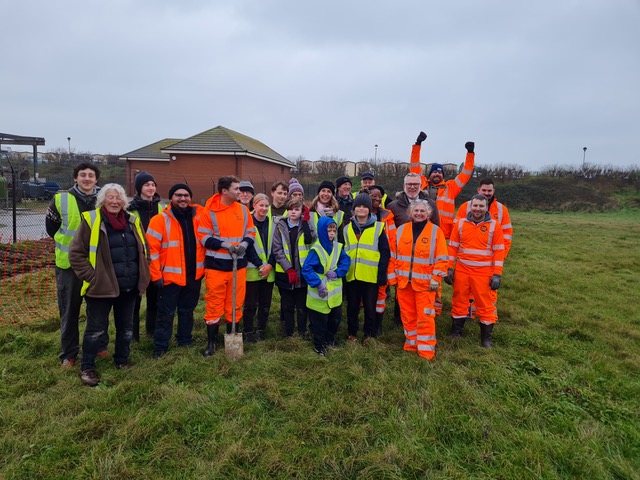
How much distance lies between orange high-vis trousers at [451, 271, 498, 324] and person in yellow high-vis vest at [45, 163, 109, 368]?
4165mm

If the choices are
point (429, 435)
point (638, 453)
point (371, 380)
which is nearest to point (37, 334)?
point (371, 380)

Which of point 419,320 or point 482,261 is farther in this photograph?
point 482,261

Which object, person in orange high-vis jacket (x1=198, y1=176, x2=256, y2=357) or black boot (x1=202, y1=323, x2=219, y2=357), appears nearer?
person in orange high-vis jacket (x1=198, y1=176, x2=256, y2=357)

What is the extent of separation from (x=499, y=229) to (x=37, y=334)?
5.56m

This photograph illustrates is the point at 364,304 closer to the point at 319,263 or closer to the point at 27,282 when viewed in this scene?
the point at 319,263

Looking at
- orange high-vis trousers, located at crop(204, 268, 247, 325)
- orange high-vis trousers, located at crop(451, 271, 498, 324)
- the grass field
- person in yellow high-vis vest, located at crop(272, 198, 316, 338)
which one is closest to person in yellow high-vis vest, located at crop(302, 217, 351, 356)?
person in yellow high-vis vest, located at crop(272, 198, 316, 338)

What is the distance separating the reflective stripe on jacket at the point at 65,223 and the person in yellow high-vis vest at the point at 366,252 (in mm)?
2826

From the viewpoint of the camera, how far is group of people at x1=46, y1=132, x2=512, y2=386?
3.40m

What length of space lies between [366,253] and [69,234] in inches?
121

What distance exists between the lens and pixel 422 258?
3975mm

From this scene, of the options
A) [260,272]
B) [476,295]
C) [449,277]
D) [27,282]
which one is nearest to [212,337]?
[260,272]

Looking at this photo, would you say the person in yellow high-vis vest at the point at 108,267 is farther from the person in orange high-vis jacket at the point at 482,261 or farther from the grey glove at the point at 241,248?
the person in orange high-vis jacket at the point at 482,261

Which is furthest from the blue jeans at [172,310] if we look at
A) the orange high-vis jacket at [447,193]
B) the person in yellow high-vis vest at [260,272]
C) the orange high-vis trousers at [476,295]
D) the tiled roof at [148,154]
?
the tiled roof at [148,154]

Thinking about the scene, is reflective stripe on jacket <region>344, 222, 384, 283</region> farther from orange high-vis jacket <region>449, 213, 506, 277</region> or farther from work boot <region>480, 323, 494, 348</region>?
work boot <region>480, 323, 494, 348</region>
